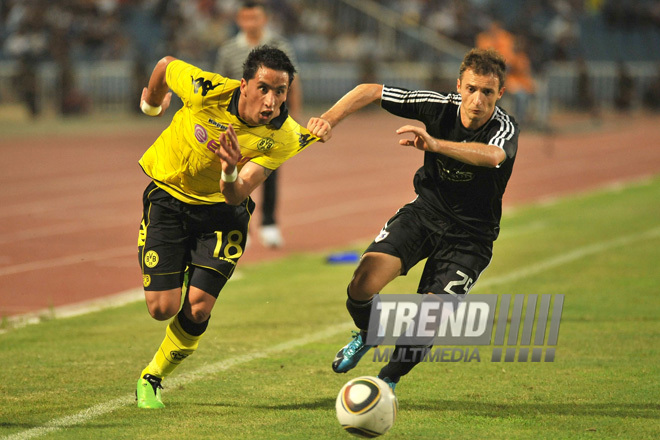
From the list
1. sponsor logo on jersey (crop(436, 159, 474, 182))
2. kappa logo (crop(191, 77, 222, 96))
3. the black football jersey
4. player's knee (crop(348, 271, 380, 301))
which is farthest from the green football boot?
sponsor logo on jersey (crop(436, 159, 474, 182))

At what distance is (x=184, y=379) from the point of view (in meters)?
6.52

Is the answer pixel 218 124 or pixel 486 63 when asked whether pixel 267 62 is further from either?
pixel 486 63

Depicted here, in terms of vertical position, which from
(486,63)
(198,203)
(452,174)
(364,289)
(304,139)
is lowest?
(364,289)

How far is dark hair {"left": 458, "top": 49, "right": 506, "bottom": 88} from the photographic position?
19.0 ft

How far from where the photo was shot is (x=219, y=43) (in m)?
27.9

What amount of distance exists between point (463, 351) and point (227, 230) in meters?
2.26

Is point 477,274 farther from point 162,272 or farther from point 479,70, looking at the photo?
point 162,272

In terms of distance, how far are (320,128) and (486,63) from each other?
3.39ft

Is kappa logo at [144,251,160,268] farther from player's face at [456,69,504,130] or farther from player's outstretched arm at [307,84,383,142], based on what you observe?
player's face at [456,69,504,130]

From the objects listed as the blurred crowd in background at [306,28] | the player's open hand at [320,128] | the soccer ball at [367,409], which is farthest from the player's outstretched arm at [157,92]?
the blurred crowd in background at [306,28]

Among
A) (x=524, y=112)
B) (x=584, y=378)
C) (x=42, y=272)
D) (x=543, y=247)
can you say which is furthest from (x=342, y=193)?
(x=584, y=378)

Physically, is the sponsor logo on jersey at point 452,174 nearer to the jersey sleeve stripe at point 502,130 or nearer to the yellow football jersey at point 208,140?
the jersey sleeve stripe at point 502,130

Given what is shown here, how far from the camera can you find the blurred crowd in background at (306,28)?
2738cm

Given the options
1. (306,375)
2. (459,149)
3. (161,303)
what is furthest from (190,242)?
(459,149)
